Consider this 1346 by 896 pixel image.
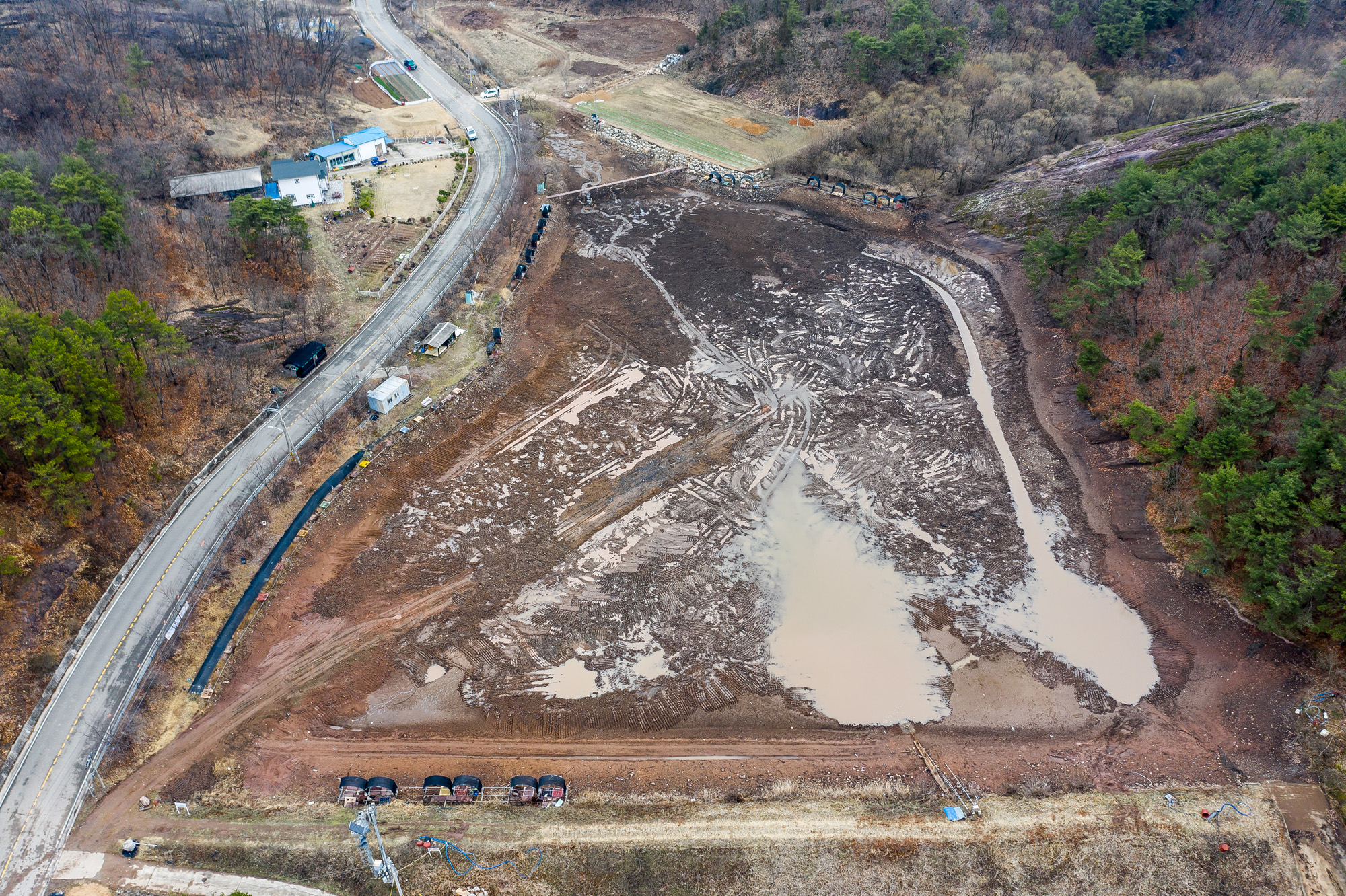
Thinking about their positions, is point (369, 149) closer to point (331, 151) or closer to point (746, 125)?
point (331, 151)

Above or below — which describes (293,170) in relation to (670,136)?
below

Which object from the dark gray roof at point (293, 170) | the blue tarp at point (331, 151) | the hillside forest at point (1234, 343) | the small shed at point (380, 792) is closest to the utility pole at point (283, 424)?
the small shed at point (380, 792)

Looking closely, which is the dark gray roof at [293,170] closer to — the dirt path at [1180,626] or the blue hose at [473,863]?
the blue hose at [473,863]

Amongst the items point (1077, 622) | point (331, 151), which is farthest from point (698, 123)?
point (1077, 622)

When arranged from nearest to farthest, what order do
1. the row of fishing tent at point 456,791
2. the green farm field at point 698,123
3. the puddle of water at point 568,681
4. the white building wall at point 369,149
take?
the row of fishing tent at point 456,791 → the puddle of water at point 568,681 → the white building wall at point 369,149 → the green farm field at point 698,123

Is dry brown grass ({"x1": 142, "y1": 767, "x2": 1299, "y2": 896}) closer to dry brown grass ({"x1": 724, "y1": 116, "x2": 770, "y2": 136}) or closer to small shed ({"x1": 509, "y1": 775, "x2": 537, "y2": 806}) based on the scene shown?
small shed ({"x1": 509, "y1": 775, "x2": 537, "y2": 806})
